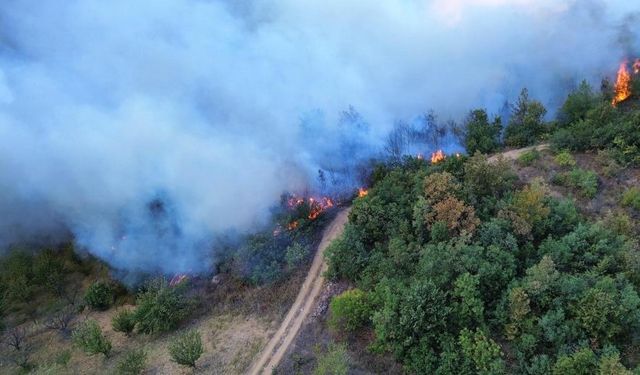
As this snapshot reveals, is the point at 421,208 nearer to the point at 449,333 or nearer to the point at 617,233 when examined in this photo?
the point at 449,333

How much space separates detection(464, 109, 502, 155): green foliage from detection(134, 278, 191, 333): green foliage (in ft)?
95.5

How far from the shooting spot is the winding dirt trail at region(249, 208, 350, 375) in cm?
2954

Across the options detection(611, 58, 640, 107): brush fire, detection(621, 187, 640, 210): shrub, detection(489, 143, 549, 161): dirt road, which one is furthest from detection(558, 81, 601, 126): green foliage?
detection(621, 187, 640, 210): shrub

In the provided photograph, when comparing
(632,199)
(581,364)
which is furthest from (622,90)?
(581,364)

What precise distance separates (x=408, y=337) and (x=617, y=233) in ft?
51.1

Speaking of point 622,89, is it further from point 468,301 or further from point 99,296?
point 99,296

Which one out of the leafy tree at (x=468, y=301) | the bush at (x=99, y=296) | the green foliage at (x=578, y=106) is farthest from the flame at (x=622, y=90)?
the bush at (x=99, y=296)

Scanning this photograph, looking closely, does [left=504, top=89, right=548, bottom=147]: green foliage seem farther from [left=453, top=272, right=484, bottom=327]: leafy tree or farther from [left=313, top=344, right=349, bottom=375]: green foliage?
[left=313, top=344, right=349, bottom=375]: green foliage

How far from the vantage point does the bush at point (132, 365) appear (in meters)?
29.1

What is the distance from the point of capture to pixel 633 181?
35.3 metres

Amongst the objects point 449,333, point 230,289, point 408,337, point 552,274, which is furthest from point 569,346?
point 230,289

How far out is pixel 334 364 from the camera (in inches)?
1033

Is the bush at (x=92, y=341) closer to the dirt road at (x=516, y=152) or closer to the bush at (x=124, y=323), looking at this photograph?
the bush at (x=124, y=323)

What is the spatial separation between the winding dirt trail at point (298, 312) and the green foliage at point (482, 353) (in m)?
11.6
